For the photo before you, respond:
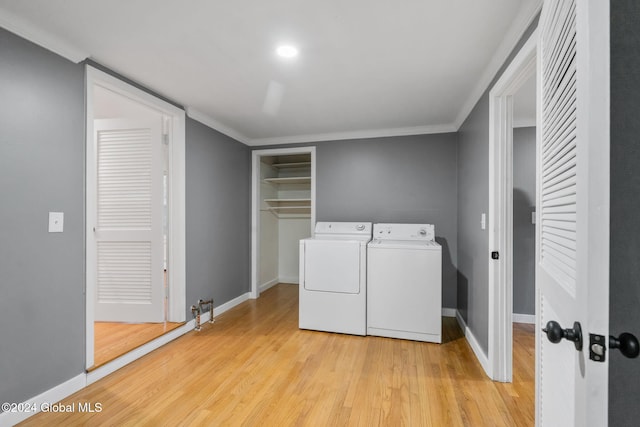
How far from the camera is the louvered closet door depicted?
2.68 m

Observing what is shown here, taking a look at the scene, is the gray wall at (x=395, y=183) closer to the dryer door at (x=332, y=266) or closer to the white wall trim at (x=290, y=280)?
the dryer door at (x=332, y=266)

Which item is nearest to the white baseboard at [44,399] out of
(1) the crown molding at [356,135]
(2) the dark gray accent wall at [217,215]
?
(2) the dark gray accent wall at [217,215]

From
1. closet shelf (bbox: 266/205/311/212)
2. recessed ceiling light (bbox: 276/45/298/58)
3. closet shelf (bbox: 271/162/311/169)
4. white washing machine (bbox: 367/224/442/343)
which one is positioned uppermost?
recessed ceiling light (bbox: 276/45/298/58)

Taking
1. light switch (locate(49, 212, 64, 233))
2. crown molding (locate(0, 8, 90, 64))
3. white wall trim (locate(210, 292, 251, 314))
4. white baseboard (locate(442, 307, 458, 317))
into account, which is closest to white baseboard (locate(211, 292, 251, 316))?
white wall trim (locate(210, 292, 251, 314))

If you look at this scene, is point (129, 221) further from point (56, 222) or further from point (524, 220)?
point (524, 220)

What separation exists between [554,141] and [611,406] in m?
0.84

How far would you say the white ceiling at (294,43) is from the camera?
1453mm

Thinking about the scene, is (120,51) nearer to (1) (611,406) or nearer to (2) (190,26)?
(2) (190,26)

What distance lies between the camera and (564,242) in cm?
84

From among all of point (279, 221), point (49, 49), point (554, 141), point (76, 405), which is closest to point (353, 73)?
point (554, 141)

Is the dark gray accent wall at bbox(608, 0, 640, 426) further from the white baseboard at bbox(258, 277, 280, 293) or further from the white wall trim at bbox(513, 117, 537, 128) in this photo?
the white baseboard at bbox(258, 277, 280, 293)

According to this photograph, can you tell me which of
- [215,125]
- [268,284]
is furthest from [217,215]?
[268,284]

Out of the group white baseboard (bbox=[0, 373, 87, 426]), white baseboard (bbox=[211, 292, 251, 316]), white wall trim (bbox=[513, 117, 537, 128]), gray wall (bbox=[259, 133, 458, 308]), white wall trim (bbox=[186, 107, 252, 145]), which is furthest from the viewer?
gray wall (bbox=[259, 133, 458, 308])

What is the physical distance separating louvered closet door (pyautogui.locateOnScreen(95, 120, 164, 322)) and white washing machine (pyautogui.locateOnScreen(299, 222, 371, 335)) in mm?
1381
